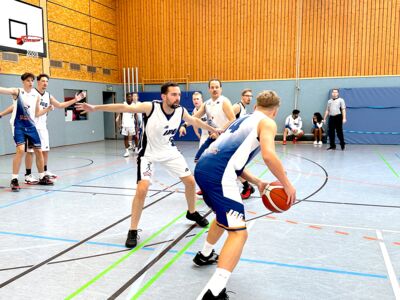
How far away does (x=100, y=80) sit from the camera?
59.7ft

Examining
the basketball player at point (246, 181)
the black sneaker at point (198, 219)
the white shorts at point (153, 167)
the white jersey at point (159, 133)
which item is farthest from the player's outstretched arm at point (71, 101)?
the basketball player at point (246, 181)

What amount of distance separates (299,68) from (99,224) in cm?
1430

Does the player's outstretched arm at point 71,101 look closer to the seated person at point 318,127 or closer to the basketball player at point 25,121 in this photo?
the basketball player at point 25,121

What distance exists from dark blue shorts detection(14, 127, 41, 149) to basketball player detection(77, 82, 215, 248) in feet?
12.4

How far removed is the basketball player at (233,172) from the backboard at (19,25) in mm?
12353

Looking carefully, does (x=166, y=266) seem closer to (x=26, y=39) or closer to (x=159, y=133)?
(x=159, y=133)

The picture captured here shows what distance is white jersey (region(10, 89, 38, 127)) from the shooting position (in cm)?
715

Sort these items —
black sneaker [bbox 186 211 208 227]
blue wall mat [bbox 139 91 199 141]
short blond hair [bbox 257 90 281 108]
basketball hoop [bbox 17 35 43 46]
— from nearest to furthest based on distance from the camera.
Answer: short blond hair [bbox 257 90 281 108] < black sneaker [bbox 186 211 208 227] < basketball hoop [bbox 17 35 43 46] < blue wall mat [bbox 139 91 199 141]

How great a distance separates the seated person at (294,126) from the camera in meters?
16.1

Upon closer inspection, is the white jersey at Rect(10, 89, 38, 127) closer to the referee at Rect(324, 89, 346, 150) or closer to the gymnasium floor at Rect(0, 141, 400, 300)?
the gymnasium floor at Rect(0, 141, 400, 300)

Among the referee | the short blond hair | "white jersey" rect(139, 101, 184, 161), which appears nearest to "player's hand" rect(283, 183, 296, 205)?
the short blond hair

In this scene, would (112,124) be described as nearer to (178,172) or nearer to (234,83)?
Result: (234,83)

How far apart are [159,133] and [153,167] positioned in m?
0.45

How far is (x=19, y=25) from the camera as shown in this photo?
13.0 m
